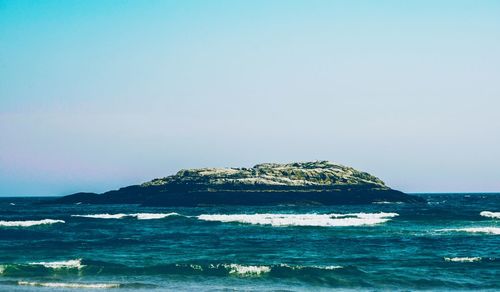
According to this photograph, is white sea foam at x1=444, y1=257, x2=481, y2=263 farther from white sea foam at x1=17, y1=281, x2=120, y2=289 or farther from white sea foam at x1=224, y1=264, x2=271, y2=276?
white sea foam at x1=17, y1=281, x2=120, y2=289

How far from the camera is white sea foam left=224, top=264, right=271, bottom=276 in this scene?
90.1 feet

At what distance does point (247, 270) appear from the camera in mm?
27781

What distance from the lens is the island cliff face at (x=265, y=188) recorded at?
97.0 metres

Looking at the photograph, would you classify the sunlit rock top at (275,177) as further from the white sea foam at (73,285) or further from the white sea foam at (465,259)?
the white sea foam at (73,285)

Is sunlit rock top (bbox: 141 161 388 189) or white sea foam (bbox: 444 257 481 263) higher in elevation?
sunlit rock top (bbox: 141 161 388 189)

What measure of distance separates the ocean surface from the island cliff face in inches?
1767

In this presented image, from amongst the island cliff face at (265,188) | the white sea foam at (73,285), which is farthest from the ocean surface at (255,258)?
the island cliff face at (265,188)

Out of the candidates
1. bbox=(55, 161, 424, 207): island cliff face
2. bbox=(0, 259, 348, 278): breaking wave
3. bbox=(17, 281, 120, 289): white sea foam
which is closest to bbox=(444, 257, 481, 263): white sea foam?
bbox=(0, 259, 348, 278): breaking wave

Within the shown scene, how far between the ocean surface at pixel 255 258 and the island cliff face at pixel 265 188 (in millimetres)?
44873

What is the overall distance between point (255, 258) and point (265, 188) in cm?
6769

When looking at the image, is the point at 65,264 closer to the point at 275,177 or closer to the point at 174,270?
the point at 174,270

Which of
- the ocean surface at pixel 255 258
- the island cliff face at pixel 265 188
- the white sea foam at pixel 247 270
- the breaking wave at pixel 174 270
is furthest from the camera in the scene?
the island cliff face at pixel 265 188

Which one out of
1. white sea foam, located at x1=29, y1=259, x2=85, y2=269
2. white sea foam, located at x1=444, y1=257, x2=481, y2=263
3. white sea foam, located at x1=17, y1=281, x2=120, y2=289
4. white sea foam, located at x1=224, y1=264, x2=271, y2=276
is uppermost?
white sea foam, located at x1=29, y1=259, x2=85, y2=269

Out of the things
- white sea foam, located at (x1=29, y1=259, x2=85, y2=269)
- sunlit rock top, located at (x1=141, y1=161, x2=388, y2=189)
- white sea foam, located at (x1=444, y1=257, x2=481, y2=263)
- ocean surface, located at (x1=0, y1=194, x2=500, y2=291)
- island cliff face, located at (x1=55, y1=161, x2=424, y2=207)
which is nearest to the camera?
ocean surface, located at (x1=0, y1=194, x2=500, y2=291)
